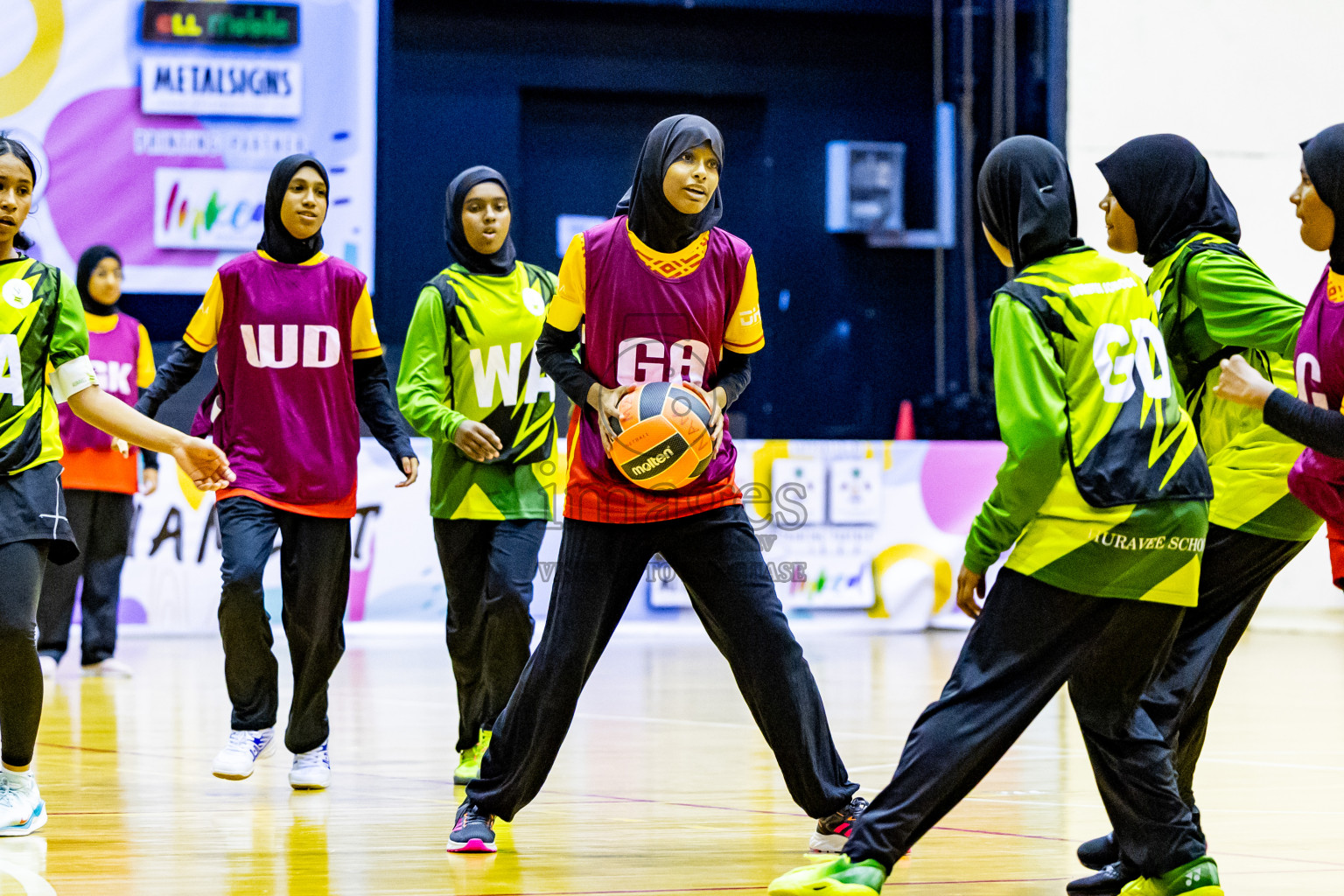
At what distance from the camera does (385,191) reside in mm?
13523

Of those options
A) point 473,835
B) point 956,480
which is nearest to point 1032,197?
point 473,835

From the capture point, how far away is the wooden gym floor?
3.87 metres

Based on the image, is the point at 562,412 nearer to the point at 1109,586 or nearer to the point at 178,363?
the point at 178,363

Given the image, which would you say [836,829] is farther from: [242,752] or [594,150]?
[594,150]

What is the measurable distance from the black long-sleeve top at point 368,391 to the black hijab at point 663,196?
1.52 meters

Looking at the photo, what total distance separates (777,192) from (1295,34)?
430cm

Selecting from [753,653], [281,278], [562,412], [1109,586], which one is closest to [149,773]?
[281,278]

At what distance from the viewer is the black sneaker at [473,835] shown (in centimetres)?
409

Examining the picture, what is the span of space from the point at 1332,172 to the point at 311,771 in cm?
338

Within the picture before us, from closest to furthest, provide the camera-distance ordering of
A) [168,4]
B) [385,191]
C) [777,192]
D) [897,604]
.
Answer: [897,604] → [168,4] → [385,191] → [777,192]

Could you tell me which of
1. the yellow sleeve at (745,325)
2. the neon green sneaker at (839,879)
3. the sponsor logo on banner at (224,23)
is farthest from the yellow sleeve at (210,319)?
the sponsor logo on banner at (224,23)

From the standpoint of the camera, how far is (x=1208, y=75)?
498 inches

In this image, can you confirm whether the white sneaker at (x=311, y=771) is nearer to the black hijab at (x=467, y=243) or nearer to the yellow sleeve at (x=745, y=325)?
the black hijab at (x=467, y=243)

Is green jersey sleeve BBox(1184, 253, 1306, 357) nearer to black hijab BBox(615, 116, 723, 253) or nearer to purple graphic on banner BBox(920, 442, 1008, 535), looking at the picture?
black hijab BBox(615, 116, 723, 253)
